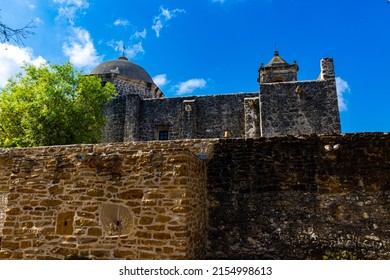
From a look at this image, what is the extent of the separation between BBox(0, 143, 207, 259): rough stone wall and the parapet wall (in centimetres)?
2

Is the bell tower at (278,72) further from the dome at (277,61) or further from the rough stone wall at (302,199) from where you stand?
the rough stone wall at (302,199)

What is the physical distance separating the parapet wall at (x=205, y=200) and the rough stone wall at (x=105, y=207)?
0.6 inches

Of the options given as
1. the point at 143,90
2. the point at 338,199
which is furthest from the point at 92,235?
the point at 143,90

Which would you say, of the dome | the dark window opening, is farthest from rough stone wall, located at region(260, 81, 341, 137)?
the dark window opening

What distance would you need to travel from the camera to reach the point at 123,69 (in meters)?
24.6

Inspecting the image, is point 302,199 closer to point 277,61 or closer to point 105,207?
point 105,207

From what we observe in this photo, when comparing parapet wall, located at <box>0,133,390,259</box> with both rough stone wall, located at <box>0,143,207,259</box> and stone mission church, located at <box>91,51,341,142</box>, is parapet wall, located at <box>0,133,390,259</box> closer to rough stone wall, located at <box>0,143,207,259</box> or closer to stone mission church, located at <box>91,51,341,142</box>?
rough stone wall, located at <box>0,143,207,259</box>

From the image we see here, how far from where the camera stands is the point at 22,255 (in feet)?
15.9

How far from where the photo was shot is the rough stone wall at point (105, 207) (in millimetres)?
4527

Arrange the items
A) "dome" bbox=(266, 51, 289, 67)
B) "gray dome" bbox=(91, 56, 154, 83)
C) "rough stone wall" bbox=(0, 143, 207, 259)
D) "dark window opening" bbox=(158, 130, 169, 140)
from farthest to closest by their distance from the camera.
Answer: "gray dome" bbox=(91, 56, 154, 83)
"dome" bbox=(266, 51, 289, 67)
"dark window opening" bbox=(158, 130, 169, 140)
"rough stone wall" bbox=(0, 143, 207, 259)

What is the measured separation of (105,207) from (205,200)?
1921 mm

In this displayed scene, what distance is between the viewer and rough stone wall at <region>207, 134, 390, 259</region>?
5.43 metres

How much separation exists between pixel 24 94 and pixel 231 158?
14.2 meters
